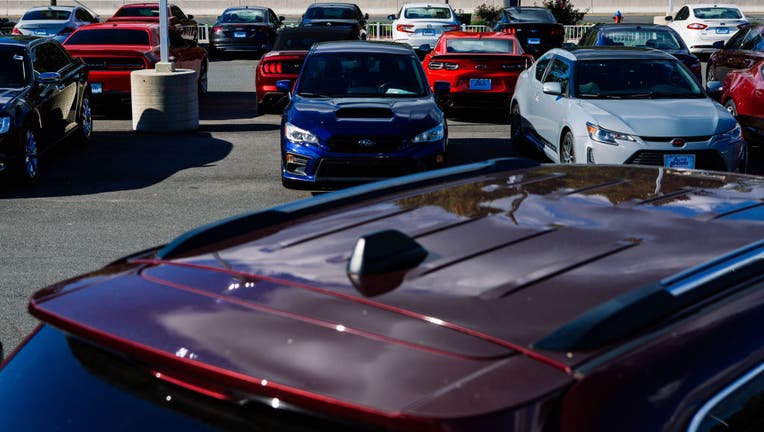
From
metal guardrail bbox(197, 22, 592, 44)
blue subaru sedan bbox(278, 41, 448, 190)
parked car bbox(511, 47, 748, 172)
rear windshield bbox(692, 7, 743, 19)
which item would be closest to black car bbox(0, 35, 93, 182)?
blue subaru sedan bbox(278, 41, 448, 190)

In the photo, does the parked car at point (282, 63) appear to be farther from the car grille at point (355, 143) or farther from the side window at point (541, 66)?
the car grille at point (355, 143)

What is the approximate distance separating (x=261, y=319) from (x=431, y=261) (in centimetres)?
49

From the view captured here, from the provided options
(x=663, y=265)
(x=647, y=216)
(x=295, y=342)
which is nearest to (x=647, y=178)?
(x=647, y=216)

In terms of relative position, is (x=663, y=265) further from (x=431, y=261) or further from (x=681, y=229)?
(x=431, y=261)

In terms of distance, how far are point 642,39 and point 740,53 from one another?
2299mm

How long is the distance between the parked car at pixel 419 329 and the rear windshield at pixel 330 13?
27350 millimetres

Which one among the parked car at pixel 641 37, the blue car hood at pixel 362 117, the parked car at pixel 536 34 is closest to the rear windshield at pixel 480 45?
the parked car at pixel 641 37

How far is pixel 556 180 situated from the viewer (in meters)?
3.40

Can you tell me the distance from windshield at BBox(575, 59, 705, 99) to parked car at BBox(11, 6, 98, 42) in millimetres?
20387

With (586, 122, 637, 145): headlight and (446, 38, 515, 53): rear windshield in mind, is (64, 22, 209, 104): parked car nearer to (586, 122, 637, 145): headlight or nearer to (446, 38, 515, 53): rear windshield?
(446, 38, 515, 53): rear windshield

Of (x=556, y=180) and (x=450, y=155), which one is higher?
(x=556, y=180)

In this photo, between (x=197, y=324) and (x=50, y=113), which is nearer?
(x=197, y=324)

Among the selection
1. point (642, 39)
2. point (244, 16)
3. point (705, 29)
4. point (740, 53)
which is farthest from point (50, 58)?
point (705, 29)

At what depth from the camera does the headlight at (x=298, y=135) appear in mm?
11000
